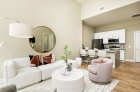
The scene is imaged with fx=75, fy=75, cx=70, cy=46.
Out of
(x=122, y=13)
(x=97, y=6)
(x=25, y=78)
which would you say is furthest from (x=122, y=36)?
(x=25, y=78)

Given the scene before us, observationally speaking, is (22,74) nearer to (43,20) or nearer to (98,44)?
(43,20)

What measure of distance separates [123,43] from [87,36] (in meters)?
2.76

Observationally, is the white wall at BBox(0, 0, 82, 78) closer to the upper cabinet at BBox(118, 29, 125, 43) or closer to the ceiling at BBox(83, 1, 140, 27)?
the ceiling at BBox(83, 1, 140, 27)

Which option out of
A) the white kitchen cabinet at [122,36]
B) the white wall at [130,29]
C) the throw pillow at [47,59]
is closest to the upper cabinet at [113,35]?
the white kitchen cabinet at [122,36]

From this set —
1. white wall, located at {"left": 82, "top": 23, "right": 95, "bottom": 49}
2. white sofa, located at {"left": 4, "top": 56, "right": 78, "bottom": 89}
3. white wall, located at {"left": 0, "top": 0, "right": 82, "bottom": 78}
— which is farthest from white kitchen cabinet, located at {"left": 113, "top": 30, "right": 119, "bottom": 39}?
white sofa, located at {"left": 4, "top": 56, "right": 78, "bottom": 89}

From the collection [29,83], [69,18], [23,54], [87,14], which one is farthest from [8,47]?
[87,14]

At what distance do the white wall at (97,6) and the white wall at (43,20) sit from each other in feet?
1.44

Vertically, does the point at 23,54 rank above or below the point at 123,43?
below

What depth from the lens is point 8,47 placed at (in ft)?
8.98

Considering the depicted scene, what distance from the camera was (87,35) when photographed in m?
6.62

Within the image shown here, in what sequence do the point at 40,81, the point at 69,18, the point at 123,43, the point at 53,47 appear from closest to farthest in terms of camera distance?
the point at 40,81
the point at 53,47
the point at 69,18
the point at 123,43

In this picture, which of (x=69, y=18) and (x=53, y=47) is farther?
(x=69, y=18)

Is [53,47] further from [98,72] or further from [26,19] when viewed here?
[98,72]

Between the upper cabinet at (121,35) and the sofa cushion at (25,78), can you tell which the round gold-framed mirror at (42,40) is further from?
the upper cabinet at (121,35)
